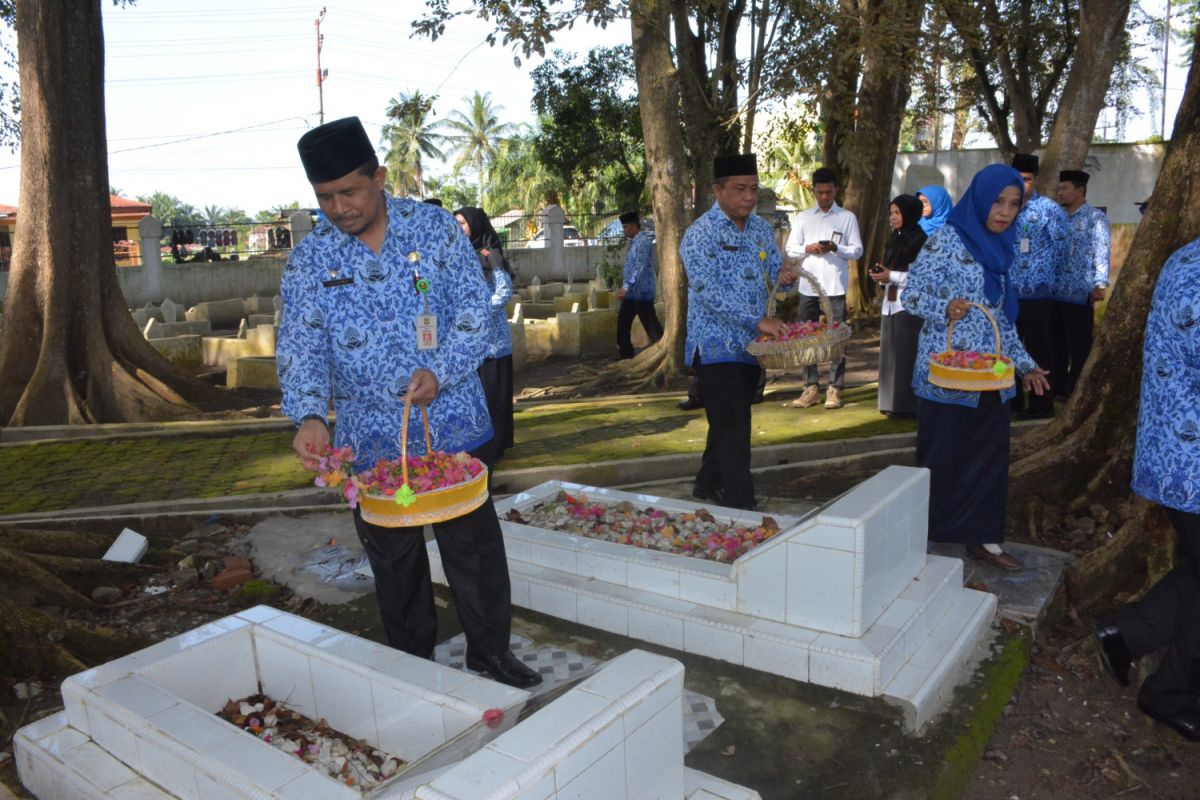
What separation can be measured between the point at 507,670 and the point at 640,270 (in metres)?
9.31

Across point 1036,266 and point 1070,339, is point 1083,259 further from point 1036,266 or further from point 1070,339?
point 1070,339

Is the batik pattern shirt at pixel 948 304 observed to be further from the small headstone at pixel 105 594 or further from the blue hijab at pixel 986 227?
the small headstone at pixel 105 594

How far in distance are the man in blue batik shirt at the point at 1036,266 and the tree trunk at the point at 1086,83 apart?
3.37m

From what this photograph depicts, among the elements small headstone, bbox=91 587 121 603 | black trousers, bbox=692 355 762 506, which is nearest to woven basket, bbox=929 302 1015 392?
black trousers, bbox=692 355 762 506

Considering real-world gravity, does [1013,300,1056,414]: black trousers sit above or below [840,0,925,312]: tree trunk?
below

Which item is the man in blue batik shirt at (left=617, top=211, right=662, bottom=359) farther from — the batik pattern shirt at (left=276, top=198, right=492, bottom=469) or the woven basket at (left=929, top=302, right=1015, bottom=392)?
the batik pattern shirt at (left=276, top=198, right=492, bottom=469)

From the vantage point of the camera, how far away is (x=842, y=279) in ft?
30.0

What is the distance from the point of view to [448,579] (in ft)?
12.6

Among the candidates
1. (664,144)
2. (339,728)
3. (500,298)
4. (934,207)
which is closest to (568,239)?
(664,144)

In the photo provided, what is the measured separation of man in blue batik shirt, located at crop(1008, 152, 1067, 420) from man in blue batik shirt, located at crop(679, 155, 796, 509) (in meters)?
3.78

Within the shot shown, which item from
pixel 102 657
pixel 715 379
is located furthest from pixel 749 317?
pixel 102 657

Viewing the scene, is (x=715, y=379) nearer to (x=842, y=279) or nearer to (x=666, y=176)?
(x=842, y=279)

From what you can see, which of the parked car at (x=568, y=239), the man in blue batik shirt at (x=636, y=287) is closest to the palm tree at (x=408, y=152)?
the parked car at (x=568, y=239)

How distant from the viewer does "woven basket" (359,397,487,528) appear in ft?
10.7
